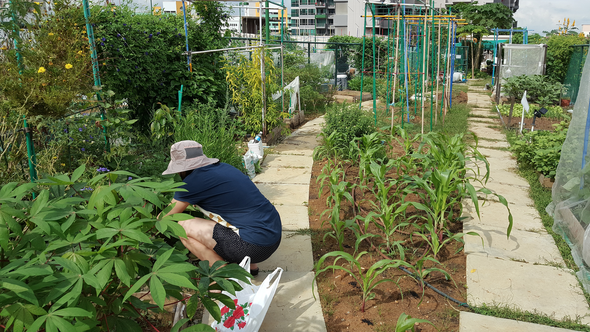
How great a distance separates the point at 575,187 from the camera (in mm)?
4168

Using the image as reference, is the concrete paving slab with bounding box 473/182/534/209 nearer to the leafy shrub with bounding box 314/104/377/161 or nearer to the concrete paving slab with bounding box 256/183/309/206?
the leafy shrub with bounding box 314/104/377/161

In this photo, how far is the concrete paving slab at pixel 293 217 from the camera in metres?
4.34

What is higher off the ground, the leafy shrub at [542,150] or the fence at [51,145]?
the fence at [51,145]

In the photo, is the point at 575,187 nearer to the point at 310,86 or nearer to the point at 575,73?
the point at 310,86

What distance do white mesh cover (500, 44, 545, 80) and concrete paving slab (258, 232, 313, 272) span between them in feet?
35.1

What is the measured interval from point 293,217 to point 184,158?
176cm

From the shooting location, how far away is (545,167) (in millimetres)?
5477

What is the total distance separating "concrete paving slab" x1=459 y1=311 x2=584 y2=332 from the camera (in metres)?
2.81

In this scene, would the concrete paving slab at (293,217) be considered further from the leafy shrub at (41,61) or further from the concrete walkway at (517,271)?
the leafy shrub at (41,61)

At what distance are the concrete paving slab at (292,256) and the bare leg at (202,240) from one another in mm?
558

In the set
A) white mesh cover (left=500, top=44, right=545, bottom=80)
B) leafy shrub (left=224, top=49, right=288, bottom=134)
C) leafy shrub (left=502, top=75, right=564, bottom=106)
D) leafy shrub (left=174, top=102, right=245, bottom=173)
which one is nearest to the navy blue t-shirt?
leafy shrub (left=174, top=102, right=245, bottom=173)

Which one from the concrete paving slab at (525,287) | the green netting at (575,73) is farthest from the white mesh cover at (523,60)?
the concrete paving slab at (525,287)

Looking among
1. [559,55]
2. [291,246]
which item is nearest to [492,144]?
[291,246]

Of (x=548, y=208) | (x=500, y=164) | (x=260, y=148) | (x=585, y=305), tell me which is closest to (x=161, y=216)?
(x=585, y=305)
